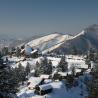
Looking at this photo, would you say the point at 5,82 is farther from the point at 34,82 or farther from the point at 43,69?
the point at 43,69

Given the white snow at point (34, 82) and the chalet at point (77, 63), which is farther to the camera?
the chalet at point (77, 63)

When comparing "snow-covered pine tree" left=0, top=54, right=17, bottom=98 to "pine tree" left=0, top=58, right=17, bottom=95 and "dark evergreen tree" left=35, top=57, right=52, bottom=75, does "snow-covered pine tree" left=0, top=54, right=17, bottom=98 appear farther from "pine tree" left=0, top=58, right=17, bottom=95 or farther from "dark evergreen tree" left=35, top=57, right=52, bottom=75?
"dark evergreen tree" left=35, top=57, right=52, bottom=75

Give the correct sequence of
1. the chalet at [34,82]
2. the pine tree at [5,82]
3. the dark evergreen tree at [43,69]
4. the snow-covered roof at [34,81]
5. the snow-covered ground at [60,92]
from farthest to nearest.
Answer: the dark evergreen tree at [43,69]
the snow-covered roof at [34,81]
the chalet at [34,82]
the snow-covered ground at [60,92]
the pine tree at [5,82]

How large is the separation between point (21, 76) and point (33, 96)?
32.7 meters

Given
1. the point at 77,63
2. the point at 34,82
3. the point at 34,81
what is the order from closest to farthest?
the point at 34,82 → the point at 34,81 → the point at 77,63

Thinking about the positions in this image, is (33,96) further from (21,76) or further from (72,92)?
(21,76)

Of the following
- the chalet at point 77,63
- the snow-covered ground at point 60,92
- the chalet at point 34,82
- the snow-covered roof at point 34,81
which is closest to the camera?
the snow-covered ground at point 60,92

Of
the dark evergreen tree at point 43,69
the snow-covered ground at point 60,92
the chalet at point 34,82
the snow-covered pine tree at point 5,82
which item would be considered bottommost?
the snow-covered ground at point 60,92

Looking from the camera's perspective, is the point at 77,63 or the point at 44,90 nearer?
the point at 44,90

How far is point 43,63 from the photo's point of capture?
11338 centimetres

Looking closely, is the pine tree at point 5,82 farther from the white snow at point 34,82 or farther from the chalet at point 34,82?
the white snow at point 34,82

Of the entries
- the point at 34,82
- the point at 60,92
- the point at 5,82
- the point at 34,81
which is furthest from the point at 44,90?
the point at 5,82

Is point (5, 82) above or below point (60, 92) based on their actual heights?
above

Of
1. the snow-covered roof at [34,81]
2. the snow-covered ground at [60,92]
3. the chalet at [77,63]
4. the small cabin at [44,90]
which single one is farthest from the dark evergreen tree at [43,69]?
the small cabin at [44,90]
